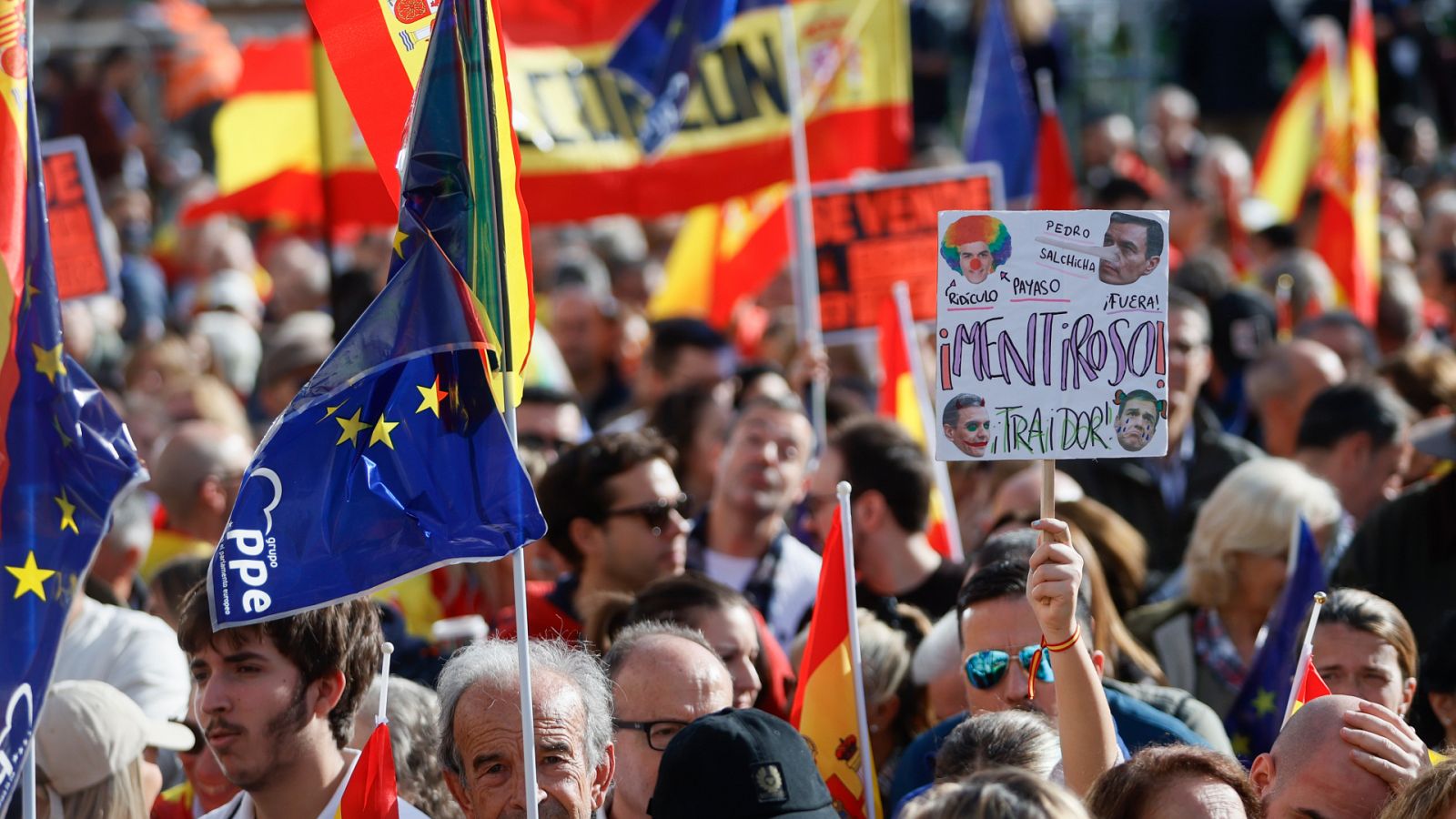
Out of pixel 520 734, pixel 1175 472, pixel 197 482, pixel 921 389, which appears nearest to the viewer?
pixel 520 734

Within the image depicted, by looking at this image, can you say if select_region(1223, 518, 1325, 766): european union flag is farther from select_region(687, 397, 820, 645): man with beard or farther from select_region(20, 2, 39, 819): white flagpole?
select_region(20, 2, 39, 819): white flagpole

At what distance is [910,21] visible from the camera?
17219 millimetres

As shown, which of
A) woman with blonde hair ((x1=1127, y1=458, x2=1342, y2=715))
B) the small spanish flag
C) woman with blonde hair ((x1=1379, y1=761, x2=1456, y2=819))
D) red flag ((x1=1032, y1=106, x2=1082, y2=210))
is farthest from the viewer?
red flag ((x1=1032, y1=106, x2=1082, y2=210))

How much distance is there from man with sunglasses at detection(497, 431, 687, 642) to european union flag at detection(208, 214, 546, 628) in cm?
233

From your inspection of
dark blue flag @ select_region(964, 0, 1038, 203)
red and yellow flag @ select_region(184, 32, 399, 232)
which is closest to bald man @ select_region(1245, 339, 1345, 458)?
dark blue flag @ select_region(964, 0, 1038, 203)

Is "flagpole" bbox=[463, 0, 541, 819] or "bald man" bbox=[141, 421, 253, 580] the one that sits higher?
"flagpole" bbox=[463, 0, 541, 819]

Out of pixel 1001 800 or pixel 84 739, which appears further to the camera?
pixel 84 739

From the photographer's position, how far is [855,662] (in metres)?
4.75

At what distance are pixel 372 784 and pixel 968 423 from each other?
145cm

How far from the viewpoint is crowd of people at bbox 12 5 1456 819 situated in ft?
12.5

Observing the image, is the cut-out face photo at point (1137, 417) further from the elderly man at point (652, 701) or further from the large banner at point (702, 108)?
the large banner at point (702, 108)

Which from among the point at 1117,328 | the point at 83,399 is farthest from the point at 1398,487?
the point at 83,399

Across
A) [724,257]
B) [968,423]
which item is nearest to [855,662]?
[968,423]

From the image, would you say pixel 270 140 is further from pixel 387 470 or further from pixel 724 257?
pixel 387 470
